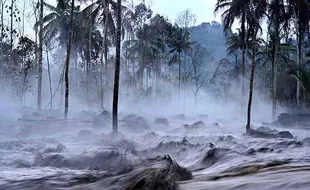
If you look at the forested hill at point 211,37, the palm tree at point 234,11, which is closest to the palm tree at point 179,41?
the palm tree at point 234,11

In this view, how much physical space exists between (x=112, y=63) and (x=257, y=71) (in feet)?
62.9

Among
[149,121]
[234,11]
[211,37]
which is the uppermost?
[211,37]

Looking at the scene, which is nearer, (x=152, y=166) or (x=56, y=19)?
(x=152, y=166)

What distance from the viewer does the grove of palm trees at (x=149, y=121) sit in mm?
7105

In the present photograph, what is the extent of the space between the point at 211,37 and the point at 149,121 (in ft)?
392

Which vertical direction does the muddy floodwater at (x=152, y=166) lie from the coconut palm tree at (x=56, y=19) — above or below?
below

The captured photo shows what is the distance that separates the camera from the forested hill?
132 m

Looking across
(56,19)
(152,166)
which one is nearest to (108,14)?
(56,19)

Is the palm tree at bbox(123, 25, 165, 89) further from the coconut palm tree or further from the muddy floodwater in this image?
the muddy floodwater

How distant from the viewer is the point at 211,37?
461 feet

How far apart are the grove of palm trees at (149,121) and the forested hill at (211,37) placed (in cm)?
6882

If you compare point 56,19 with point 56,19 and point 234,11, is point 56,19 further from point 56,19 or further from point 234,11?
point 234,11

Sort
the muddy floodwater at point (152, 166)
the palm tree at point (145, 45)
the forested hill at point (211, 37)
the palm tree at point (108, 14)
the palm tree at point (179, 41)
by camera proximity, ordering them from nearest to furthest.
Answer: the muddy floodwater at point (152, 166) → the palm tree at point (108, 14) → the palm tree at point (145, 45) → the palm tree at point (179, 41) → the forested hill at point (211, 37)

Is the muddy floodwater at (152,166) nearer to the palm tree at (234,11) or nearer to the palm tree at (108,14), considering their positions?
the palm tree at (234,11)
